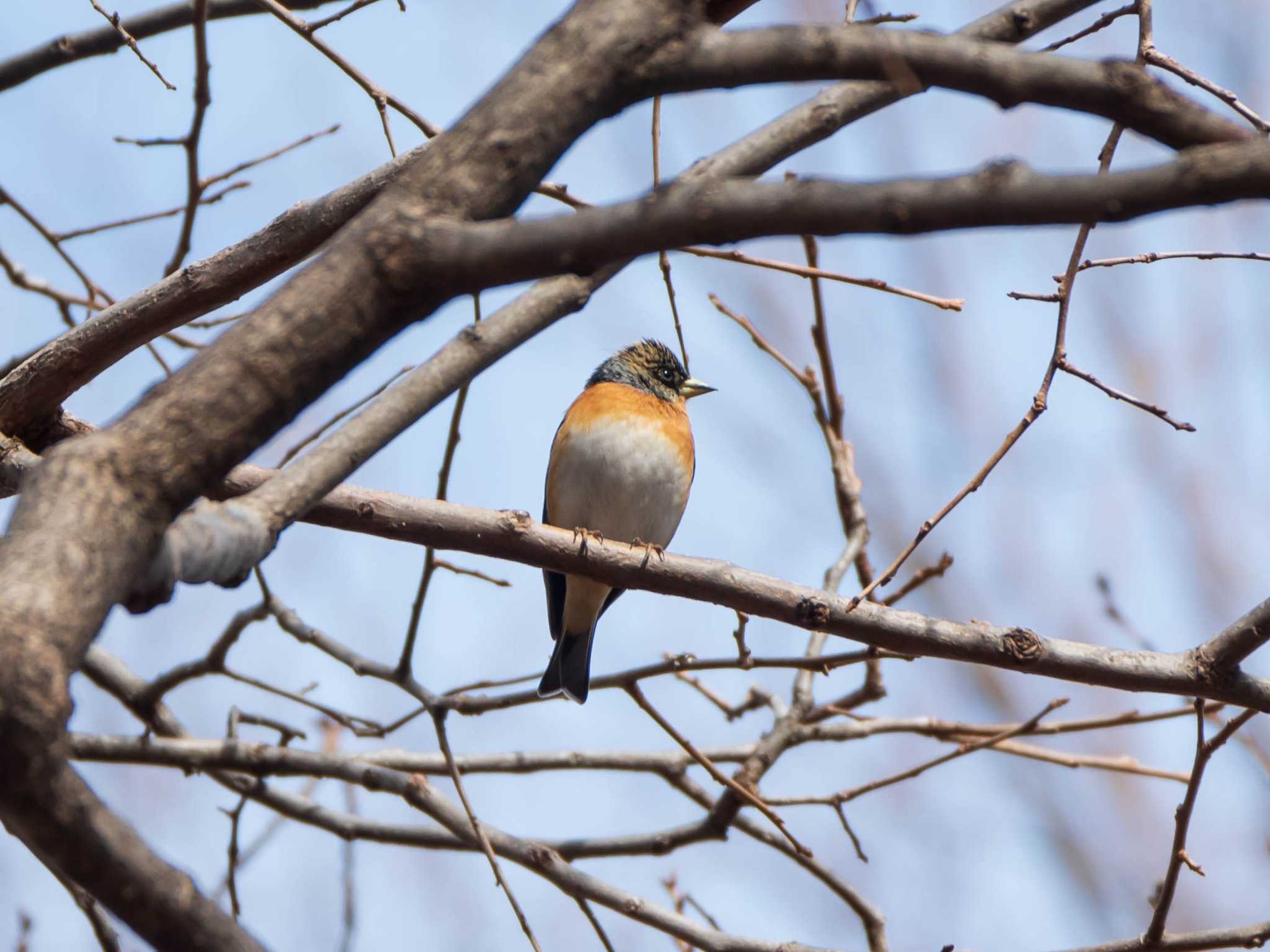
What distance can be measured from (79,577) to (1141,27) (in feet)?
9.14

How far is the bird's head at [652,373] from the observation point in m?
7.37

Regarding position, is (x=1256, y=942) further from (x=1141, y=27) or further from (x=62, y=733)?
(x=62, y=733)

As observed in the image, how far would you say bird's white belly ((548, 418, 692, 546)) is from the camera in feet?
20.8

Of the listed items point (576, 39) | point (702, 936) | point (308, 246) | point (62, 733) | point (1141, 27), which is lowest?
point (62, 733)

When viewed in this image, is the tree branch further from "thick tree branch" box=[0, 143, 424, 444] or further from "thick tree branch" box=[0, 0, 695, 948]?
"thick tree branch" box=[0, 0, 695, 948]

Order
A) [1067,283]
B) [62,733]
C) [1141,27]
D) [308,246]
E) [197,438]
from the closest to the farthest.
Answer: [62,733] → [197,438] → [1067,283] → [1141,27] → [308,246]

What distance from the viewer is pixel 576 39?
163cm

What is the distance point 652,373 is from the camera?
7.46m

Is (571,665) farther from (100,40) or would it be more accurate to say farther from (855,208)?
(855,208)

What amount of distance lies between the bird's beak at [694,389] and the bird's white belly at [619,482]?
0.89m

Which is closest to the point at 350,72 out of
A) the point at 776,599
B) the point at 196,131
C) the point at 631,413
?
the point at 196,131

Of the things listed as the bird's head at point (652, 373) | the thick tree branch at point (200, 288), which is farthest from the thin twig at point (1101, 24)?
the bird's head at point (652, 373)

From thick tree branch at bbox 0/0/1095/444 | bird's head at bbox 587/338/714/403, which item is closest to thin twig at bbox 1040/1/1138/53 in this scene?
thick tree branch at bbox 0/0/1095/444

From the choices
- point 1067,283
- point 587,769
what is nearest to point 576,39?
point 1067,283
